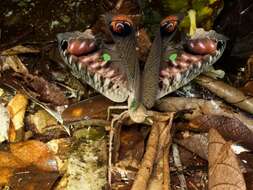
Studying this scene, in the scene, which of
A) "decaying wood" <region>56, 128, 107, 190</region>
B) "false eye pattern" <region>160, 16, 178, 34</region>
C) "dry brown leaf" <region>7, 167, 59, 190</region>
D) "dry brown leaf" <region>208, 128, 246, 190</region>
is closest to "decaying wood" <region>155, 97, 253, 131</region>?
"dry brown leaf" <region>208, 128, 246, 190</region>

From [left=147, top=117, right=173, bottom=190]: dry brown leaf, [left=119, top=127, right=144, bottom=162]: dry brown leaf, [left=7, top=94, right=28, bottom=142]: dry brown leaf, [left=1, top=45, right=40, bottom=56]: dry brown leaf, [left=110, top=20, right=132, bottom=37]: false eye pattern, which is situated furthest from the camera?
[left=1, top=45, right=40, bottom=56]: dry brown leaf

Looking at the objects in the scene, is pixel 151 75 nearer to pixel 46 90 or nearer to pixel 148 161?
pixel 148 161

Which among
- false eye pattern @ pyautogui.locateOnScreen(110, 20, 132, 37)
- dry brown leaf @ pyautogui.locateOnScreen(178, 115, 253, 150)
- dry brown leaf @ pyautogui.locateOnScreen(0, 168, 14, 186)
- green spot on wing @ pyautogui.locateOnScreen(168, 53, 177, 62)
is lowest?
dry brown leaf @ pyautogui.locateOnScreen(0, 168, 14, 186)

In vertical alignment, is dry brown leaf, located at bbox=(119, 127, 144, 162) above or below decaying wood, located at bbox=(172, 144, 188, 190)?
above

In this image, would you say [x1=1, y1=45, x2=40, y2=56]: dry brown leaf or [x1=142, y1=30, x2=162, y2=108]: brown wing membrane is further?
[x1=1, y1=45, x2=40, y2=56]: dry brown leaf

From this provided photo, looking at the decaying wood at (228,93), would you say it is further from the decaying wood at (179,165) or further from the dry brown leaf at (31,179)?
the dry brown leaf at (31,179)

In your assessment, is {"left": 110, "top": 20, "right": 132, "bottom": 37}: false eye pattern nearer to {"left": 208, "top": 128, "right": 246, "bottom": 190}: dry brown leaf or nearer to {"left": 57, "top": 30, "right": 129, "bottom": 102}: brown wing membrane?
{"left": 57, "top": 30, "right": 129, "bottom": 102}: brown wing membrane
